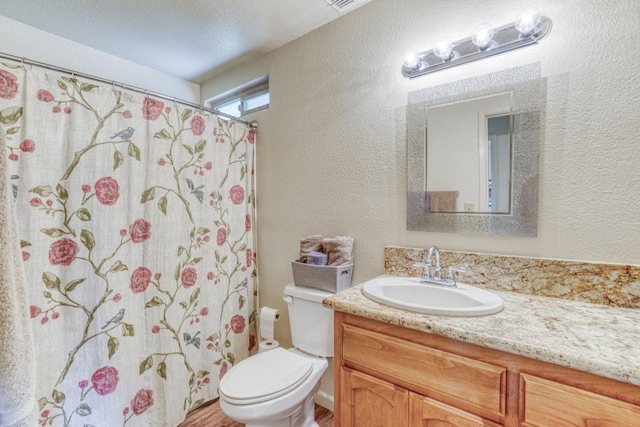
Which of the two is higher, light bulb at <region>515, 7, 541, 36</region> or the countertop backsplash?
light bulb at <region>515, 7, 541, 36</region>

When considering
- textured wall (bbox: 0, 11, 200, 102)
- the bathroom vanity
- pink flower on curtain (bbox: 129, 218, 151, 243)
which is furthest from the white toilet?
textured wall (bbox: 0, 11, 200, 102)

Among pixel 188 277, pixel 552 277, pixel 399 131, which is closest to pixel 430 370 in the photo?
pixel 552 277

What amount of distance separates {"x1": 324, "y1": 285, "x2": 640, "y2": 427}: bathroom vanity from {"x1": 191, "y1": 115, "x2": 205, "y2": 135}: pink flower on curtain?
4.30 feet

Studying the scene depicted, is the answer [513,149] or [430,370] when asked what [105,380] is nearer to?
[430,370]

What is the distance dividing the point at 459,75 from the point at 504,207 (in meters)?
0.64

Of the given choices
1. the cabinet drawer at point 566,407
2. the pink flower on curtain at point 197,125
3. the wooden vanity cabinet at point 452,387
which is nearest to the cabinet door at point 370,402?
the wooden vanity cabinet at point 452,387

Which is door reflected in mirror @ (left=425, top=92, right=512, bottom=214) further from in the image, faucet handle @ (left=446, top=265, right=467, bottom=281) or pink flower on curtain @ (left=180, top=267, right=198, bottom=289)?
pink flower on curtain @ (left=180, top=267, right=198, bottom=289)

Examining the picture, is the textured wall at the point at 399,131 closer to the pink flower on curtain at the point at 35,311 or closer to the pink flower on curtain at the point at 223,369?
the pink flower on curtain at the point at 223,369

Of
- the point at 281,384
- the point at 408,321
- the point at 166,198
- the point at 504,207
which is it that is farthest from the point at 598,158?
the point at 166,198

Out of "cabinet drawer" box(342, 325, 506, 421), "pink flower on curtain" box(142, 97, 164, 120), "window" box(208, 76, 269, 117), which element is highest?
"window" box(208, 76, 269, 117)

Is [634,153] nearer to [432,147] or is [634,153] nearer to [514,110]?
[514,110]

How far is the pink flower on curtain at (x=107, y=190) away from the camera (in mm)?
1412

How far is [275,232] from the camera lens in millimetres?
2078

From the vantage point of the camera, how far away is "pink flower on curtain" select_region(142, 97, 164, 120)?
156 centimetres
